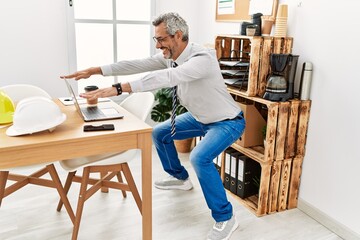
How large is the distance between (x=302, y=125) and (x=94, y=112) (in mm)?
1430

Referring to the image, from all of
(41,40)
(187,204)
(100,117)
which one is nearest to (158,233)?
(187,204)

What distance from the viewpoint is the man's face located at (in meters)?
2.06

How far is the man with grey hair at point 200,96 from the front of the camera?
1.98 meters

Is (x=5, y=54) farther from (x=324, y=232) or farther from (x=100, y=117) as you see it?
(x=324, y=232)

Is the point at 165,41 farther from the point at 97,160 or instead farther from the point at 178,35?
the point at 97,160

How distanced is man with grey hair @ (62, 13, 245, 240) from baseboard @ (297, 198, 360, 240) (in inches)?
22.9

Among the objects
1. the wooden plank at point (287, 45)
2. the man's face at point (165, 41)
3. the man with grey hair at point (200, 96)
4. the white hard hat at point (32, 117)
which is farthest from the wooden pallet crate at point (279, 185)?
the white hard hat at point (32, 117)

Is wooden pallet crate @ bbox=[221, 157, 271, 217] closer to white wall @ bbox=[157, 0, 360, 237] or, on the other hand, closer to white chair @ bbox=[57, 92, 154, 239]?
white wall @ bbox=[157, 0, 360, 237]

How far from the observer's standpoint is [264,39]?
7.45ft

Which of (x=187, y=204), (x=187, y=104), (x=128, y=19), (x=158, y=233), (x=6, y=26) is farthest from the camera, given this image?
(x=128, y=19)

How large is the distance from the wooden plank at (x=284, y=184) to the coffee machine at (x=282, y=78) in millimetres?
473

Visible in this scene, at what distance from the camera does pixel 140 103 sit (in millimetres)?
2281

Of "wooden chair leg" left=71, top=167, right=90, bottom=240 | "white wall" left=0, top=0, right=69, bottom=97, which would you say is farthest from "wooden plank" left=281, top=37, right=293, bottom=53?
"white wall" left=0, top=0, right=69, bottom=97

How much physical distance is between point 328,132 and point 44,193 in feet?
7.16
